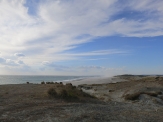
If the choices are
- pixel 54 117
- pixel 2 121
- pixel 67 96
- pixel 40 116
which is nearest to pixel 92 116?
pixel 54 117

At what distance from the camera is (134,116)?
13484 millimetres

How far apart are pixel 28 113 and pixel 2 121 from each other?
2067mm

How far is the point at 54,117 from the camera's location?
1215 cm

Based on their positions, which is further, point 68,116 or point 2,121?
point 68,116

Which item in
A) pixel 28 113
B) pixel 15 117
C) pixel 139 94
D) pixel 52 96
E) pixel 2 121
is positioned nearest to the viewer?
pixel 2 121

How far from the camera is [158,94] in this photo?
1108 inches

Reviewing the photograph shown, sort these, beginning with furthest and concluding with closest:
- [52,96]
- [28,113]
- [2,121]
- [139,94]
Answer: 1. [139,94]
2. [52,96]
3. [28,113]
4. [2,121]

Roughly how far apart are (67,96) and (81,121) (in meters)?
8.67

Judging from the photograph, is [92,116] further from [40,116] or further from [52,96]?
[52,96]

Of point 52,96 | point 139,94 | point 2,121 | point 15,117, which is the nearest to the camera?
point 2,121

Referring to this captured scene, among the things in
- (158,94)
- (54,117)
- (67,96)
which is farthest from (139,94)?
(54,117)

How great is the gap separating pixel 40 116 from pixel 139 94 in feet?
57.7

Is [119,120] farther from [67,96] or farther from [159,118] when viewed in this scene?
[67,96]

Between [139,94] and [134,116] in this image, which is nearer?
[134,116]
